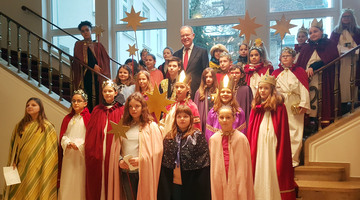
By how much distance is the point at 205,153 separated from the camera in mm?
2873

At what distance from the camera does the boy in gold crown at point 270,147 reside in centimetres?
303

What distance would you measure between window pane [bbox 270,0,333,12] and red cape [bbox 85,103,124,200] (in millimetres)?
4769

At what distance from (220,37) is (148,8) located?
78.9 inches

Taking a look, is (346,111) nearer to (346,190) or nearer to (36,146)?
(346,190)

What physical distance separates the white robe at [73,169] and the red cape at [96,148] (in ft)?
0.43

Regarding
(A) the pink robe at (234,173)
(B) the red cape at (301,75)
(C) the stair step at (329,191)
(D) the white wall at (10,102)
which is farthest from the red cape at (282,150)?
(D) the white wall at (10,102)

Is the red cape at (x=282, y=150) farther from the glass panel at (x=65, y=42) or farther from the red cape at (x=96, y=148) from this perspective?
the glass panel at (x=65, y=42)

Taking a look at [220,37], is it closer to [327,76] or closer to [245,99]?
[327,76]

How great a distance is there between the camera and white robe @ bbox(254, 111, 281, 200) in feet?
9.85

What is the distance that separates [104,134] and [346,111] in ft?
11.5

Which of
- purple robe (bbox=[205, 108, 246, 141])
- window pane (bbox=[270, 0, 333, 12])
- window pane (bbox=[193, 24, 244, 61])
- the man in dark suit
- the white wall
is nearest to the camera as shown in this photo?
purple robe (bbox=[205, 108, 246, 141])

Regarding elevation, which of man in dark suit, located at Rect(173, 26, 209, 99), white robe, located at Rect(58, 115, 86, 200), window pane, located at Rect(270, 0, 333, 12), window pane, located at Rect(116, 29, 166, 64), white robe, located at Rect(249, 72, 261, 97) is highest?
window pane, located at Rect(270, 0, 333, 12)

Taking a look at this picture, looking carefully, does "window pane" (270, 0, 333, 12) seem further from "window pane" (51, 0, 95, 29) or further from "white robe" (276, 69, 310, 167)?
"window pane" (51, 0, 95, 29)

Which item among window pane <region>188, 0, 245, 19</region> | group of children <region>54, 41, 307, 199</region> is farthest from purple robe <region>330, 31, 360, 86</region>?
window pane <region>188, 0, 245, 19</region>
